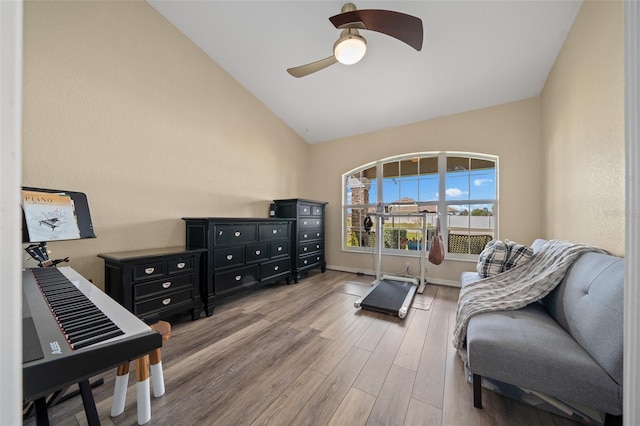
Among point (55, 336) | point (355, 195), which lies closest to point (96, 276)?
point (55, 336)

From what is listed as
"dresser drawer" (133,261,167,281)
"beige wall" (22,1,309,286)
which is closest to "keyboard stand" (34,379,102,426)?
"dresser drawer" (133,261,167,281)

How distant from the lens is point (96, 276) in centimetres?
214

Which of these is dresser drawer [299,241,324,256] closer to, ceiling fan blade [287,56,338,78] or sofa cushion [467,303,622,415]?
ceiling fan blade [287,56,338,78]

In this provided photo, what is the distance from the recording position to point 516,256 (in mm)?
2148

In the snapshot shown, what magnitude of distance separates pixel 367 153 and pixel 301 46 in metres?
2.12

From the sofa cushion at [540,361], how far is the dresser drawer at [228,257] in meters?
2.44

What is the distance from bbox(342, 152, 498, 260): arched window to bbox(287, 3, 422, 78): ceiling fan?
2.09 metres

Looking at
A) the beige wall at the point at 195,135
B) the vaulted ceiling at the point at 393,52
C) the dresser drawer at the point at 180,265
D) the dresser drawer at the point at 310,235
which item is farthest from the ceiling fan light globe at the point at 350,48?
the dresser drawer at the point at 310,235

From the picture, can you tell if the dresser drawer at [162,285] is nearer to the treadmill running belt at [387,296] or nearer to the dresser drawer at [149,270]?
the dresser drawer at [149,270]

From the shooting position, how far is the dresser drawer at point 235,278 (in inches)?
104

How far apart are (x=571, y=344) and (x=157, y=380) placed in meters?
2.38

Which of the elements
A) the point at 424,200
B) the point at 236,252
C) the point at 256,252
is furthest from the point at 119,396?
the point at 424,200

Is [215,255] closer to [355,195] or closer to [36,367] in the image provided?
[36,367]

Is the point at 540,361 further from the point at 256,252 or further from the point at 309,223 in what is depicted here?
the point at 309,223
